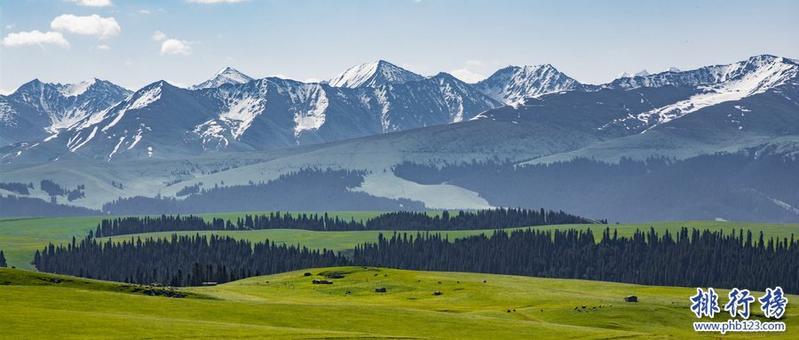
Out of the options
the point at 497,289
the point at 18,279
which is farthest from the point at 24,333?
the point at 497,289

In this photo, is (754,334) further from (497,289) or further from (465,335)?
(497,289)

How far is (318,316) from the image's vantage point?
12594 cm

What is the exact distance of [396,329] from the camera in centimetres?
11919

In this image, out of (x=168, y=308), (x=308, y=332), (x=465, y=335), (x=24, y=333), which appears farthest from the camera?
(x=168, y=308)

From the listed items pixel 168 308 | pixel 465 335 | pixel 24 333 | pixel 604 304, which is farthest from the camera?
pixel 604 304

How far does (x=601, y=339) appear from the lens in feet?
Result: 383

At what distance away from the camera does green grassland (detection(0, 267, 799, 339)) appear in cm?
10350

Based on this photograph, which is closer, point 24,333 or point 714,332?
point 24,333

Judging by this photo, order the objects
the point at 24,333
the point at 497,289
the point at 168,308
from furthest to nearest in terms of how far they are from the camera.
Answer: the point at 497,289 < the point at 168,308 < the point at 24,333

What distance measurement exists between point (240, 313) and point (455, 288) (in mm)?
69995

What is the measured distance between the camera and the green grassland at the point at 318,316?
10350 cm

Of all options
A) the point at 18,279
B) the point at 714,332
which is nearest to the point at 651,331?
the point at 714,332

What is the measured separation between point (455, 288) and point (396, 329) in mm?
71002

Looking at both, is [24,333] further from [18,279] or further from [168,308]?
[18,279]
